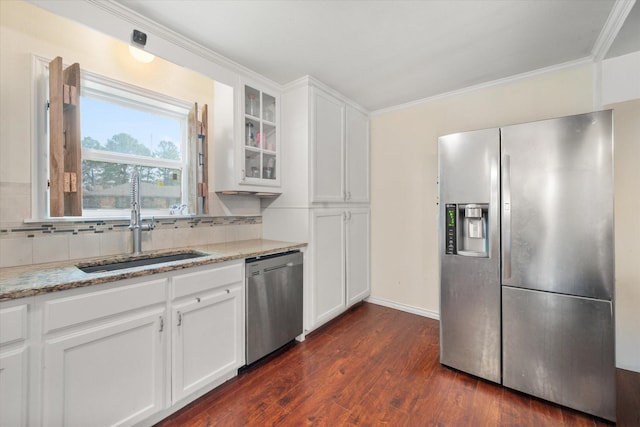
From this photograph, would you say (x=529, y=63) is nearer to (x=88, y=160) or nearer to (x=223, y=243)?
(x=223, y=243)

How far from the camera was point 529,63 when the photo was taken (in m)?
2.29

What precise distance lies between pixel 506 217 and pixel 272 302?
1.81 meters

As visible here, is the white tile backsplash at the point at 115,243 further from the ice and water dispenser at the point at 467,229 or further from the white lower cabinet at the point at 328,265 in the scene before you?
the ice and water dispenser at the point at 467,229

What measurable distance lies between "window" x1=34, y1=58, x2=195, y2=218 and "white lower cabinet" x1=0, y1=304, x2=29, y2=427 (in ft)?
2.75

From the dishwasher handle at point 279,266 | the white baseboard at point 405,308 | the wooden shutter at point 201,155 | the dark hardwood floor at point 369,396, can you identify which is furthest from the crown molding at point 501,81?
the dark hardwood floor at point 369,396

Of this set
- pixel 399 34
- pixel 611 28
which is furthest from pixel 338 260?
pixel 611 28

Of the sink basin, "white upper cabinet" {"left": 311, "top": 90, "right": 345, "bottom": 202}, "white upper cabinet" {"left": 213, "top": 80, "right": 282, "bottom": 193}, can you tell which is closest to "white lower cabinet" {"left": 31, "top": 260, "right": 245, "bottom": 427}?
the sink basin

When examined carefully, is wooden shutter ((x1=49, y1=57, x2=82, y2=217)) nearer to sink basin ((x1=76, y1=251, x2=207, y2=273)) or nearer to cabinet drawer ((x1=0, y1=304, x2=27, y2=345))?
sink basin ((x1=76, y1=251, x2=207, y2=273))

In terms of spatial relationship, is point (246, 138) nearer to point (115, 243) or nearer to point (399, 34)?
point (115, 243)

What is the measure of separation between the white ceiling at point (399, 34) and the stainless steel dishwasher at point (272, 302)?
1602 millimetres

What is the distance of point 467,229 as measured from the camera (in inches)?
81.3

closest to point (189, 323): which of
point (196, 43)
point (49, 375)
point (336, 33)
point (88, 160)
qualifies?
point (49, 375)

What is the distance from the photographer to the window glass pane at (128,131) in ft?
6.41

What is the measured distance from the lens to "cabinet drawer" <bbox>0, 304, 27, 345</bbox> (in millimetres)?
1070
